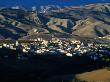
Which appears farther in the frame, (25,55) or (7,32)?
(7,32)

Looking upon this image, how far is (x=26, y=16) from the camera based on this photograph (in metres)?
190

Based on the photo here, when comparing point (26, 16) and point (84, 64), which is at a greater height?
point (26, 16)

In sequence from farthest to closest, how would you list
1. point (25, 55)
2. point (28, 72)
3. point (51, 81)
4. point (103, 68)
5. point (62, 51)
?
1. point (62, 51)
2. point (25, 55)
3. point (103, 68)
4. point (28, 72)
5. point (51, 81)

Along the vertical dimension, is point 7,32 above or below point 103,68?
above

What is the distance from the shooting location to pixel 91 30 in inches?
6407

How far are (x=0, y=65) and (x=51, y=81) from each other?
30.2ft

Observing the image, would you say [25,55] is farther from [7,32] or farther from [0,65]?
[7,32]

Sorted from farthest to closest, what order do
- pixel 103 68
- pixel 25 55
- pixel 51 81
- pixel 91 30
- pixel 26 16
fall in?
1. pixel 26 16
2. pixel 91 30
3. pixel 25 55
4. pixel 103 68
5. pixel 51 81

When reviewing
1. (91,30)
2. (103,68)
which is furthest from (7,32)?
(103,68)

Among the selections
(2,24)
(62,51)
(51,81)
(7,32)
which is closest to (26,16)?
(2,24)

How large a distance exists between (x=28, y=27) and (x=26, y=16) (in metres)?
25.0

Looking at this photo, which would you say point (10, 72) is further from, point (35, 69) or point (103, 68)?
point (103, 68)

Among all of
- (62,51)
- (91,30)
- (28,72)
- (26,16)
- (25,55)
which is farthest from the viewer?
(26,16)

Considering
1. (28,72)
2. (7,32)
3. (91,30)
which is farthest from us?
(91,30)
